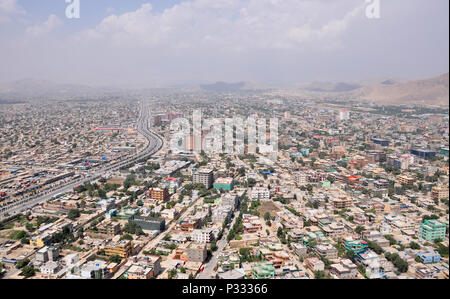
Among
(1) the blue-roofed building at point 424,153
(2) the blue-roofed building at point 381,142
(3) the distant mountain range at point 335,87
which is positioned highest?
(3) the distant mountain range at point 335,87

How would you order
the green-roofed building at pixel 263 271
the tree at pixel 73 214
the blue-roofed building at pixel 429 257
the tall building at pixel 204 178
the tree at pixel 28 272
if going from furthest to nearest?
1. the tall building at pixel 204 178
2. the tree at pixel 73 214
3. the blue-roofed building at pixel 429 257
4. the tree at pixel 28 272
5. the green-roofed building at pixel 263 271

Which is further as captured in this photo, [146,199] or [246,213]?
[146,199]

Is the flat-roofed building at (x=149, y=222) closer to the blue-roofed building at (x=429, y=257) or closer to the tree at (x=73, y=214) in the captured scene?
the tree at (x=73, y=214)

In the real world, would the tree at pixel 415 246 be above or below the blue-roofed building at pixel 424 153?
below

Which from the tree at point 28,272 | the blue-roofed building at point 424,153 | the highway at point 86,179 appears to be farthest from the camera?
the blue-roofed building at point 424,153

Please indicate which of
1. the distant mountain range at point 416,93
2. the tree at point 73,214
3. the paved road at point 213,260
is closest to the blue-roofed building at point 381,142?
the paved road at point 213,260

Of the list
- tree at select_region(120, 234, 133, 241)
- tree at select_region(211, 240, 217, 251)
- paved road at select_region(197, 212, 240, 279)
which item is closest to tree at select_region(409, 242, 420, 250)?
paved road at select_region(197, 212, 240, 279)

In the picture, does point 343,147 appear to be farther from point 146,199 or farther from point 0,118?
point 0,118

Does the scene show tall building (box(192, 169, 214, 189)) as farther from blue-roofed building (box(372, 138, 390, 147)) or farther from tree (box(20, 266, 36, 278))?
blue-roofed building (box(372, 138, 390, 147))
